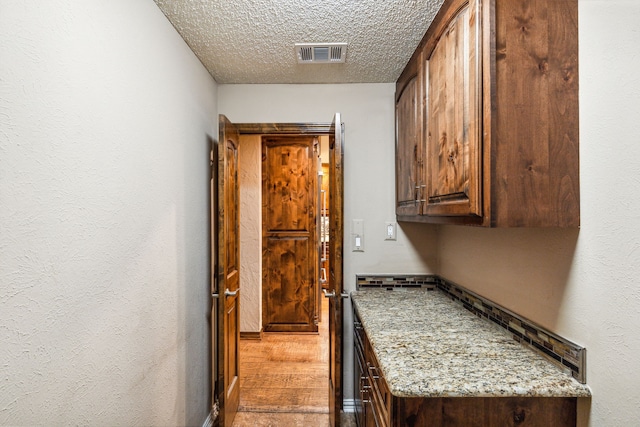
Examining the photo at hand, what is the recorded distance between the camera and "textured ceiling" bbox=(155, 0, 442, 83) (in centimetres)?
169

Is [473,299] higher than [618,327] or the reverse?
the reverse

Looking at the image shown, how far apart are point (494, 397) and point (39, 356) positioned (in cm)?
131

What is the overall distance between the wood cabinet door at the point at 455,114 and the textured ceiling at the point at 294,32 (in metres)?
0.27

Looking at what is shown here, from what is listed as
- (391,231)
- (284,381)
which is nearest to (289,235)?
(284,381)

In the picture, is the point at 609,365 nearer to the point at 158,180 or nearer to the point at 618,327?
the point at 618,327

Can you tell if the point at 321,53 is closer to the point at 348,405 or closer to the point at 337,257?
the point at 337,257

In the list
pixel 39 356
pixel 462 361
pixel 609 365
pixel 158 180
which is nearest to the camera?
pixel 39 356

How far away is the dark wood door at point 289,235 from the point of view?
4.27 meters

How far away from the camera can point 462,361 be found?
1.31 metres

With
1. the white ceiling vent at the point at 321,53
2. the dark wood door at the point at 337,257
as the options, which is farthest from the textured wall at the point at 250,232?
the white ceiling vent at the point at 321,53

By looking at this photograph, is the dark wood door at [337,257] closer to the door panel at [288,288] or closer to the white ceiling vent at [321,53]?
the white ceiling vent at [321,53]

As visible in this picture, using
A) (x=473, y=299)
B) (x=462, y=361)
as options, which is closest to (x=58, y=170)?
(x=462, y=361)

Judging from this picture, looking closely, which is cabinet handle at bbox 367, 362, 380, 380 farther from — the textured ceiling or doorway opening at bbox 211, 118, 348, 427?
the textured ceiling

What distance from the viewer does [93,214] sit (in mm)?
1193
